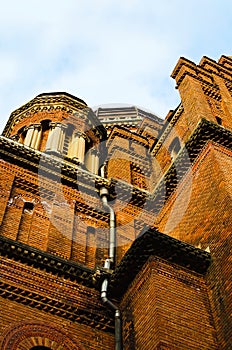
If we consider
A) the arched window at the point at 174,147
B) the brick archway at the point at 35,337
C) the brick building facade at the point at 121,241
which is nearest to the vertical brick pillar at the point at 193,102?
the brick building facade at the point at 121,241

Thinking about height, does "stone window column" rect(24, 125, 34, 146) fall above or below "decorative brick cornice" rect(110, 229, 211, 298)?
above

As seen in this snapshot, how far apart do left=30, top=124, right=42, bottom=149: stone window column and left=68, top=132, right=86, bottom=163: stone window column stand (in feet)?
3.66

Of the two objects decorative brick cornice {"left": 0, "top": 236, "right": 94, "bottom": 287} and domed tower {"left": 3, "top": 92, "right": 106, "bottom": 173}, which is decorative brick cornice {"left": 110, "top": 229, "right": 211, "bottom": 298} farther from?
domed tower {"left": 3, "top": 92, "right": 106, "bottom": 173}

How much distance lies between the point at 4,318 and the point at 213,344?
3640 mm

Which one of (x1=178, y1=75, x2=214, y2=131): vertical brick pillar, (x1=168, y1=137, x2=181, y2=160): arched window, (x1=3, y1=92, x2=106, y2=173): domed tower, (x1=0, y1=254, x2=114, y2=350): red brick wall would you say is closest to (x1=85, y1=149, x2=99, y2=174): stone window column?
(x1=3, y1=92, x2=106, y2=173): domed tower

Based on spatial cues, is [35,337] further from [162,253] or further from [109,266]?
[162,253]

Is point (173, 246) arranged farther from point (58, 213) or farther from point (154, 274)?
point (58, 213)

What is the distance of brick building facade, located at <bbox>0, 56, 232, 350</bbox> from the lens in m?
9.80

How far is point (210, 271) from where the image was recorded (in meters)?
10.6

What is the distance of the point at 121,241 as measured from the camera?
44.5ft

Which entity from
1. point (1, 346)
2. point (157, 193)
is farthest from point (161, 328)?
point (157, 193)

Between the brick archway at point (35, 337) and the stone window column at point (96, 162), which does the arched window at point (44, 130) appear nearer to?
the stone window column at point (96, 162)

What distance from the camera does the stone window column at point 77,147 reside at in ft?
59.0

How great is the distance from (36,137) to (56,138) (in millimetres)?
989
